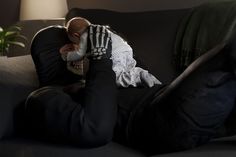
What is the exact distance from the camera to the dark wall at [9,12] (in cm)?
290

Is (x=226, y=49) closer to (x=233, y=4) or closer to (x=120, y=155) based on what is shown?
(x=120, y=155)

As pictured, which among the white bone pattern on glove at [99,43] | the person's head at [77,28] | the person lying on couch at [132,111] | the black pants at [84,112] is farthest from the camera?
the person's head at [77,28]

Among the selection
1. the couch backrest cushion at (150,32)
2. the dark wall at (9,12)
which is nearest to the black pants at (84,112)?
the couch backrest cushion at (150,32)

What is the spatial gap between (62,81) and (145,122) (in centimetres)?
53

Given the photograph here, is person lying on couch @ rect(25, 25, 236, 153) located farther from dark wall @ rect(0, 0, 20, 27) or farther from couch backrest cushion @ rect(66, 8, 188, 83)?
dark wall @ rect(0, 0, 20, 27)

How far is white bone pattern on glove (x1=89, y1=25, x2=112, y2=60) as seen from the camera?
48.4 inches

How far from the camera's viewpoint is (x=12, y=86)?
1.37 meters

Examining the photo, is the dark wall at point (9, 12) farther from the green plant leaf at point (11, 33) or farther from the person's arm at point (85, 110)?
the person's arm at point (85, 110)

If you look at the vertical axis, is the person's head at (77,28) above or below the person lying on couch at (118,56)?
above

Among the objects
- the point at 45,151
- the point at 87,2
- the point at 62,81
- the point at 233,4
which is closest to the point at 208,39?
the point at 233,4

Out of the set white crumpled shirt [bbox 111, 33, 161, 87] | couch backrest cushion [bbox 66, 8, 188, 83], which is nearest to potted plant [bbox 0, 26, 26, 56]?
couch backrest cushion [bbox 66, 8, 188, 83]

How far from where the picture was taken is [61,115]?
1121 millimetres

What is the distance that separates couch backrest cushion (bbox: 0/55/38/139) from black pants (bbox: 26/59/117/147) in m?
0.14

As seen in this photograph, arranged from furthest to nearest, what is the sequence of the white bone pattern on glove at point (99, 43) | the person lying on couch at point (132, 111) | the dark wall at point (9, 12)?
the dark wall at point (9, 12) < the white bone pattern on glove at point (99, 43) < the person lying on couch at point (132, 111)
